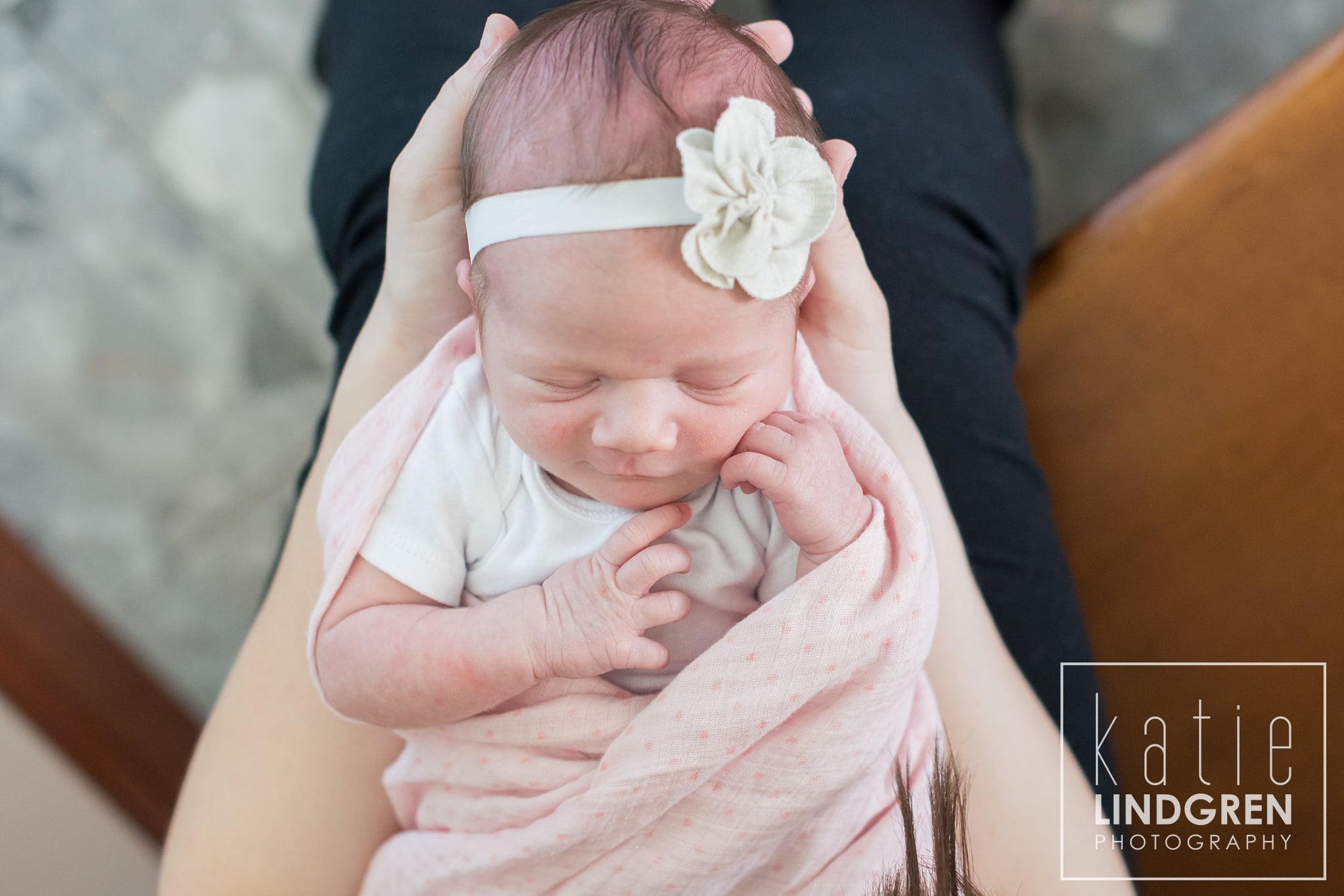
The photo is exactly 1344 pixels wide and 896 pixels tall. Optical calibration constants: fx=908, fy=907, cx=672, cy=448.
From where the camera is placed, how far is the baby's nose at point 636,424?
26.2 inches

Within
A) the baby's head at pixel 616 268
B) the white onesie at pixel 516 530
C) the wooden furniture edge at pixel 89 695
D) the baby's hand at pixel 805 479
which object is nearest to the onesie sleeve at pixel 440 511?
the white onesie at pixel 516 530

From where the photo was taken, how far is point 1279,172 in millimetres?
1045

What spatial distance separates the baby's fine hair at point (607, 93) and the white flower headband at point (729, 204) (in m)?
0.01

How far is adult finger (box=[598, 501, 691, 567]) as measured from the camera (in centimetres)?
73

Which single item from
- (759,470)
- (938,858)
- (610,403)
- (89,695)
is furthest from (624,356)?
(89,695)

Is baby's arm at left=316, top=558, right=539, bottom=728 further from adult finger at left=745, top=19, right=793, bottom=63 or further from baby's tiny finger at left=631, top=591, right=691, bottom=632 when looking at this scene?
adult finger at left=745, top=19, right=793, bottom=63

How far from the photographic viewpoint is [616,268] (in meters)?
0.62

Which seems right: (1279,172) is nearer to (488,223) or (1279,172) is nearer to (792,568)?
(792,568)


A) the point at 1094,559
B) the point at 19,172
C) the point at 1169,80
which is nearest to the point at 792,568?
the point at 1094,559

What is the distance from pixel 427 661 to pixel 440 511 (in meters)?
0.13

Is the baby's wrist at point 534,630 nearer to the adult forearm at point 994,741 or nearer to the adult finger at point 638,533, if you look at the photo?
the adult finger at point 638,533

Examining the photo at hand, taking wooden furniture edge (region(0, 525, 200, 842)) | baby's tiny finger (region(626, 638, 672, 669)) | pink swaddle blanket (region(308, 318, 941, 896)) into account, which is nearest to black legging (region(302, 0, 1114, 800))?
pink swaddle blanket (region(308, 318, 941, 896))

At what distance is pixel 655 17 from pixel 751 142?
5.4 inches

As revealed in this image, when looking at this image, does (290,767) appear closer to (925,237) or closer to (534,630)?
(534,630)
